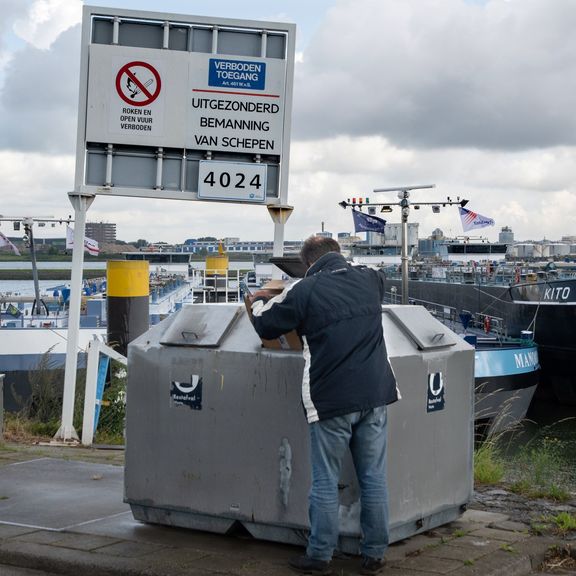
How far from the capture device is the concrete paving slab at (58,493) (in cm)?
507

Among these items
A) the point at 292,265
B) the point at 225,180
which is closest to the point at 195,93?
the point at 225,180

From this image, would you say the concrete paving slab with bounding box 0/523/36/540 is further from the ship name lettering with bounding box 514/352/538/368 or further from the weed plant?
the ship name lettering with bounding box 514/352/538/368

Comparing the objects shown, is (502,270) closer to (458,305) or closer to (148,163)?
(458,305)

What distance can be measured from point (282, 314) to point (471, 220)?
21943 mm

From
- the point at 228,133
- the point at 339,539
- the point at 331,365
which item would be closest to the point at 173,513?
the point at 339,539

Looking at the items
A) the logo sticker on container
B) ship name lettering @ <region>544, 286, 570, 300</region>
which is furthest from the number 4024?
ship name lettering @ <region>544, 286, 570, 300</region>

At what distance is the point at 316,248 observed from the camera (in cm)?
445

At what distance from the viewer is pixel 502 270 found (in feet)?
121

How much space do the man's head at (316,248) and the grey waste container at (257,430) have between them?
0.48 metres

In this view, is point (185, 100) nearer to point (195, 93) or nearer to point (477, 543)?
point (195, 93)

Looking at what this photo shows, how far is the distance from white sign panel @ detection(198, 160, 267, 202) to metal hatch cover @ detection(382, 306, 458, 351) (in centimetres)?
400

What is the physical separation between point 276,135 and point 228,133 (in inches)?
18.2

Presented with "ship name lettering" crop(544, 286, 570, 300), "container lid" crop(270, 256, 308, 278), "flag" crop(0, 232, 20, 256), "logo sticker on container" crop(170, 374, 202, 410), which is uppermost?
"flag" crop(0, 232, 20, 256)

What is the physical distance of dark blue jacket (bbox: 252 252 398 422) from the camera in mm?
4066
